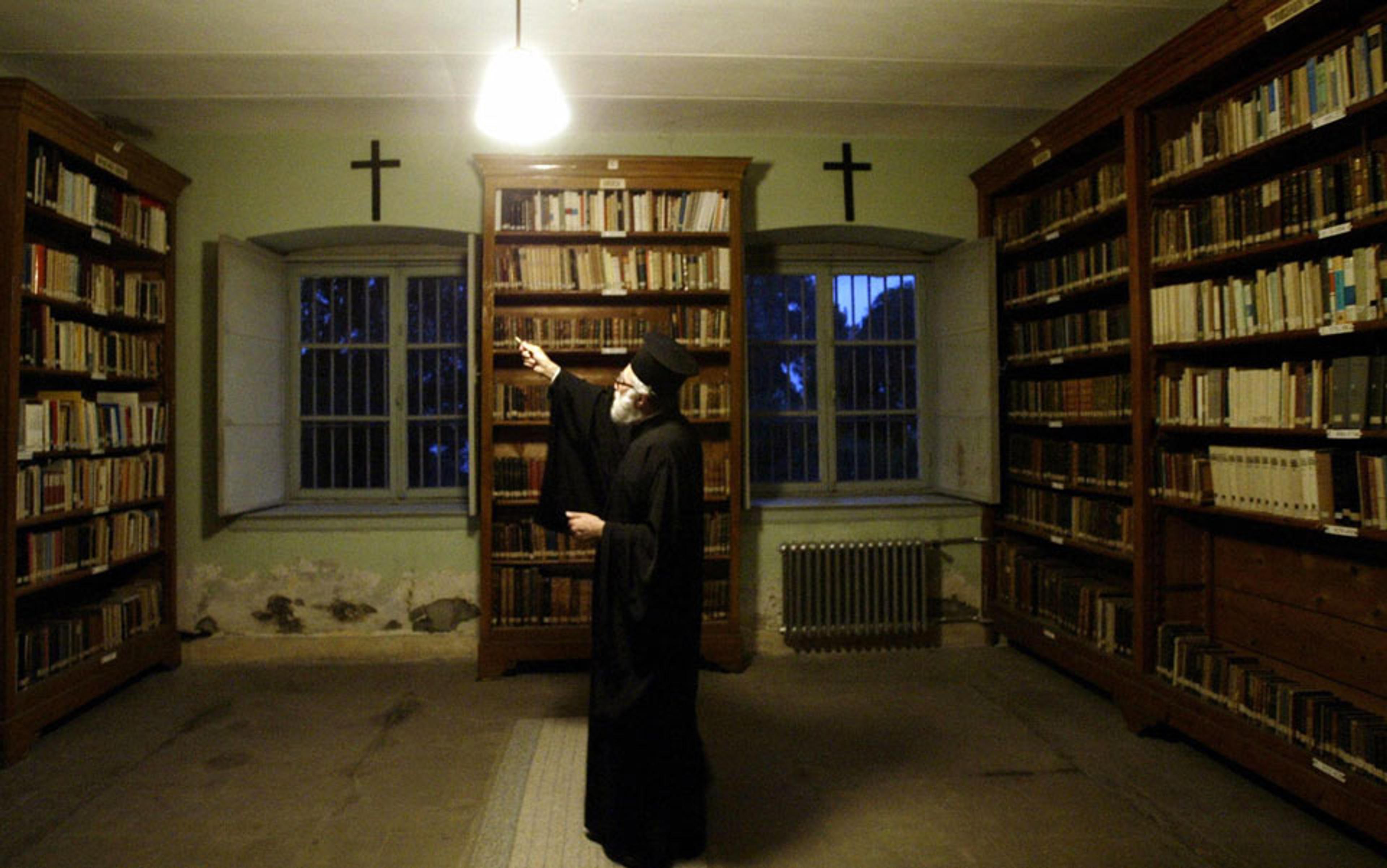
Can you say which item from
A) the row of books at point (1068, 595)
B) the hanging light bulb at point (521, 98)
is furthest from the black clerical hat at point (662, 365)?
the row of books at point (1068, 595)

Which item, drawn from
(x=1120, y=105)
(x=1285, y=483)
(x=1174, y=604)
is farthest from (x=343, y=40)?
(x=1174, y=604)

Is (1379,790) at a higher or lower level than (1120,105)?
lower

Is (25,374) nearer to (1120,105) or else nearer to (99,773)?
(99,773)

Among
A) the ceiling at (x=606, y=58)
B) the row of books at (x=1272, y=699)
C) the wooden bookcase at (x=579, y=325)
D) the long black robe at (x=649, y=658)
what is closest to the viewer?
the long black robe at (x=649, y=658)

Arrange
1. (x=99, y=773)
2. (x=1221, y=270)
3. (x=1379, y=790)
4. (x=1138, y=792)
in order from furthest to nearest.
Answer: (x=1221, y=270), (x=99, y=773), (x=1138, y=792), (x=1379, y=790)

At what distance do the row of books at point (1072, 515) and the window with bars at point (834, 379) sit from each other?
33.2 inches

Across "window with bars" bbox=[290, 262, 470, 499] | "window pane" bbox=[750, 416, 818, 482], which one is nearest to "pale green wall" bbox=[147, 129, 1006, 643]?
"window with bars" bbox=[290, 262, 470, 499]

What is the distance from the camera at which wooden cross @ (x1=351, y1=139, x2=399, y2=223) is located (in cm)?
450

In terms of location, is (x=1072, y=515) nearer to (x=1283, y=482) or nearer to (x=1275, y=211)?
(x=1283, y=482)

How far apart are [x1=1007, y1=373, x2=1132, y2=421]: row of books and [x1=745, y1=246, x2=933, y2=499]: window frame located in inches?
30.5

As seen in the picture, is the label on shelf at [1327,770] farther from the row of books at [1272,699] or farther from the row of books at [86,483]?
the row of books at [86,483]

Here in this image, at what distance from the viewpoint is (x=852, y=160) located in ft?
15.6

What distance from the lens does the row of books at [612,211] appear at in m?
4.23

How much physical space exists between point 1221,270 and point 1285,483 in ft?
3.42
